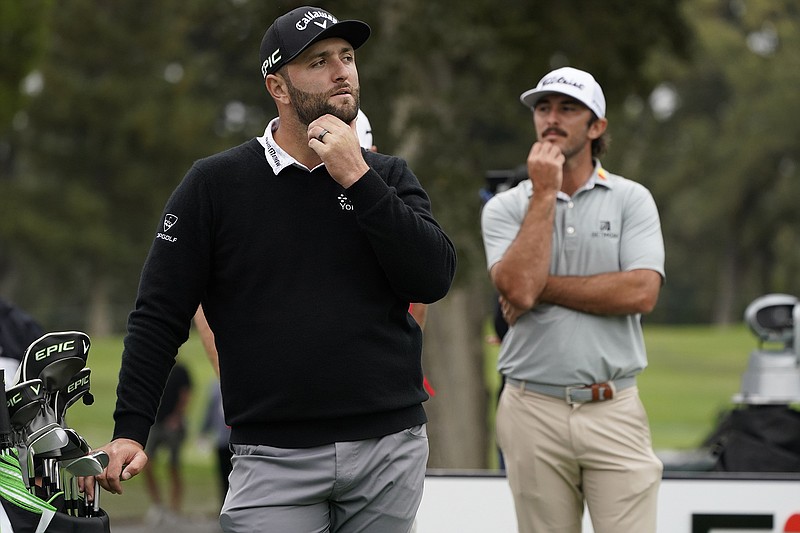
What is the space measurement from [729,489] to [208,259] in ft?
9.68

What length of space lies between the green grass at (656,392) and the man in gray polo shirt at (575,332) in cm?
1135

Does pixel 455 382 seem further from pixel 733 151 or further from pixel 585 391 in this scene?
pixel 733 151

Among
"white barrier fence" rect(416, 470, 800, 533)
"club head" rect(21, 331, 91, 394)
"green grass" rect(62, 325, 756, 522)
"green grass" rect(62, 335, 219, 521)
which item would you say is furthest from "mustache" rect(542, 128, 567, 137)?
"green grass" rect(62, 325, 756, 522)

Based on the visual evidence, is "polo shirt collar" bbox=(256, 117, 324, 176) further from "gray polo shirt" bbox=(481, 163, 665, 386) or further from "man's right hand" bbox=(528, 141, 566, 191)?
"gray polo shirt" bbox=(481, 163, 665, 386)

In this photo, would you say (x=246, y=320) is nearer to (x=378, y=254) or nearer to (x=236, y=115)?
(x=378, y=254)

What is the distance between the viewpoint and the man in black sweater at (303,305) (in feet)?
10.5

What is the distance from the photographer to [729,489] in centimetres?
543

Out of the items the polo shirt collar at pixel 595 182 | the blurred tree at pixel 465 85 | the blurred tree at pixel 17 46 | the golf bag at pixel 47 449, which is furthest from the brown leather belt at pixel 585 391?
the blurred tree at pixel 17 46

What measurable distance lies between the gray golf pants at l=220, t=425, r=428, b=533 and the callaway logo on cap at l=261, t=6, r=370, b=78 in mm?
980

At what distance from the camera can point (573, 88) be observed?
4.81m

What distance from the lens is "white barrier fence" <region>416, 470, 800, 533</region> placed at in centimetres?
541

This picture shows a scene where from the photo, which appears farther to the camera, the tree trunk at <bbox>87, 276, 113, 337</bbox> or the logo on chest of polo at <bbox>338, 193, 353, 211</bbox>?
the tree trunk at <bbox>87, 276, 113, 337</bbox>

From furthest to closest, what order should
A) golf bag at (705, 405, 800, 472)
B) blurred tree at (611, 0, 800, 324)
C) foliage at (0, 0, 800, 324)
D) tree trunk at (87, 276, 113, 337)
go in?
blurred tree at (611, 0, 800, 324) → tree trunk at (87, 276, 113, 337) → foliage at (0, 0, 800, 324) → golf bag at (705, 405, 800, 472)

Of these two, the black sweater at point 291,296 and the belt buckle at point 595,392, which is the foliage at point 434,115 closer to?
the belt buckle at point 595,392
